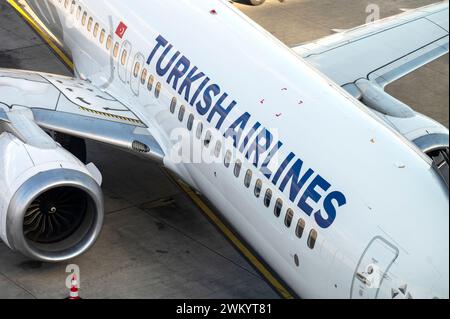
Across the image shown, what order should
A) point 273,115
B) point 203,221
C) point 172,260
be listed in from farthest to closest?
point 203,221, point 172,260, point 273,115

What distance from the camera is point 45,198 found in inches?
690

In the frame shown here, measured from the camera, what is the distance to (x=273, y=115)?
51.1 ft

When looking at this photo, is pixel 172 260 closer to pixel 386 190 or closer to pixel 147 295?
pixel 147 295

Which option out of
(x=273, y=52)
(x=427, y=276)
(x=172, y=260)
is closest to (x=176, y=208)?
(x=172, y=260)

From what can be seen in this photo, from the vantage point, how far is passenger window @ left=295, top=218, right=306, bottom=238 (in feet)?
46.6

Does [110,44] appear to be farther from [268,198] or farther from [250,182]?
[268,198]

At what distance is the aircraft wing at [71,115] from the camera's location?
60.2 feet

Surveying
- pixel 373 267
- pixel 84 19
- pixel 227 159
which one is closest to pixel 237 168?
pixel 227 159

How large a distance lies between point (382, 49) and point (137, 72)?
6.14 m

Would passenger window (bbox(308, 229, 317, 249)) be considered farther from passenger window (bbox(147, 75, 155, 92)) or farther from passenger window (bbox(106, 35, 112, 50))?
passenger window (bbox(106, 35, 112, 50))

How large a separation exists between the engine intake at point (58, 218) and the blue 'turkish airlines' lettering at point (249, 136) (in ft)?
8.31

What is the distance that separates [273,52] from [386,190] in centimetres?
462

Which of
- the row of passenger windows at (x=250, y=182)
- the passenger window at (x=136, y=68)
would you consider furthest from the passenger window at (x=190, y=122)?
the passenger window at (x=136, y=68)
